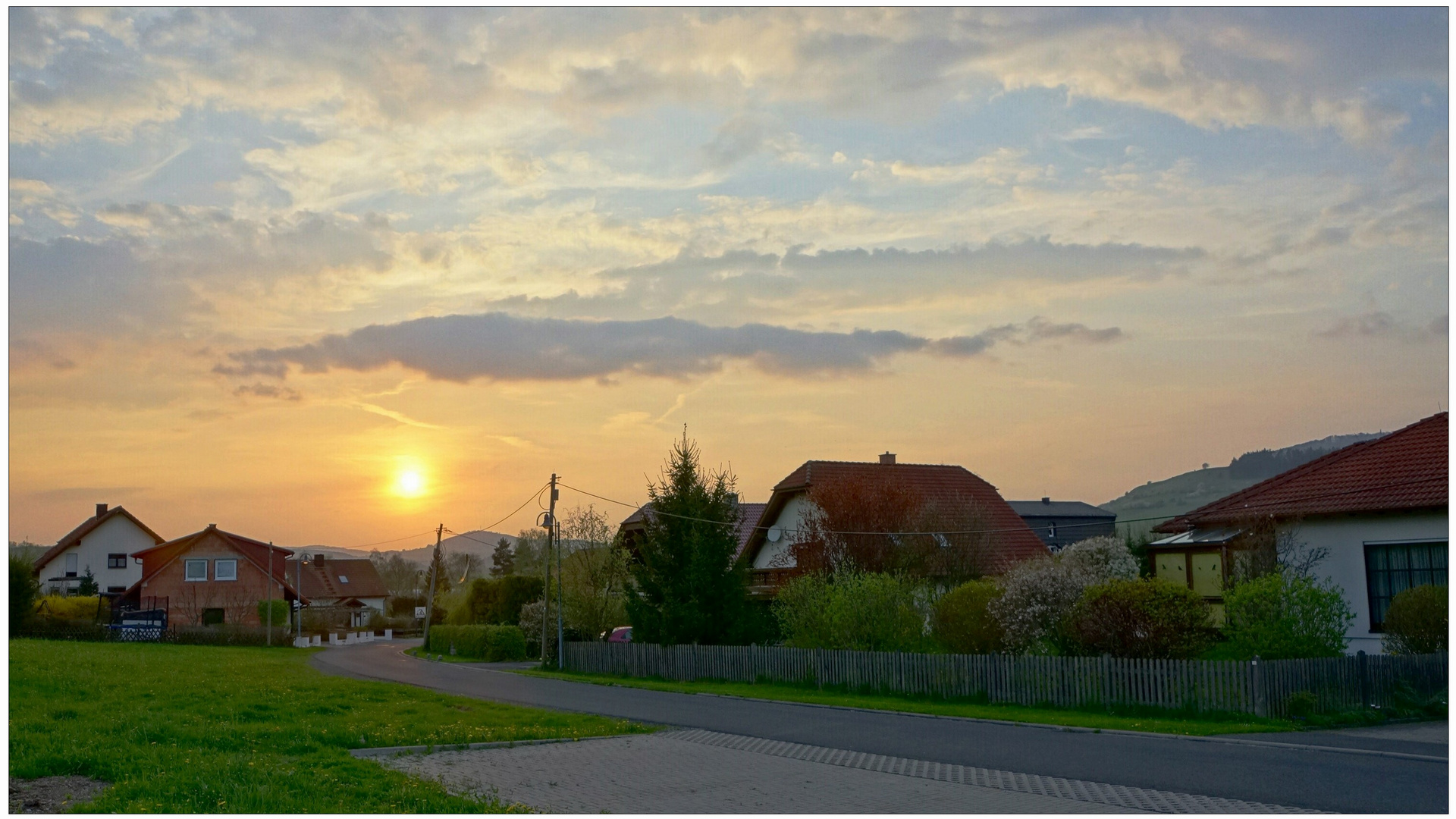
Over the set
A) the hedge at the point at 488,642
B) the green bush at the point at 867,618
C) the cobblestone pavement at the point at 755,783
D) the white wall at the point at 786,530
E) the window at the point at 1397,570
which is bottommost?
the hedge at the point at 488,642

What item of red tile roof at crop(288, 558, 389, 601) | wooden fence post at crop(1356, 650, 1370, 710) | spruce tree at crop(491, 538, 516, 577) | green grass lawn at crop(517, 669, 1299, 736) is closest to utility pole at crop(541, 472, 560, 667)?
green grass lawn at crop(517, 669, 1299, 736)

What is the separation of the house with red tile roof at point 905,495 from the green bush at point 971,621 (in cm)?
1300

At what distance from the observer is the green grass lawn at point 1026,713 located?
18469mm

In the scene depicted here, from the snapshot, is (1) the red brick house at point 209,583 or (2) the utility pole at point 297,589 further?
(2) the utility pole at point 297,589

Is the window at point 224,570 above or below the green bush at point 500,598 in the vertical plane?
above

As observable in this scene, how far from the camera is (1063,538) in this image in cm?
6844

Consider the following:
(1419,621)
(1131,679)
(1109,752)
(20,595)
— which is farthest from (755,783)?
(20,595)

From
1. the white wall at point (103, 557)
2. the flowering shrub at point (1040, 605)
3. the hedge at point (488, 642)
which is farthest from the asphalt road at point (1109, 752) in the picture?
the white wall at point (103, 557)

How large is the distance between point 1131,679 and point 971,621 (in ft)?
17.3

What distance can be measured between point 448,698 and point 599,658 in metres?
14.4

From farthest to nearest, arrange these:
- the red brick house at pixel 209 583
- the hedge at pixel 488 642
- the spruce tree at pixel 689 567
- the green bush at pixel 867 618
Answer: the red brick house at pixel 209 583, the hedge at pixel 488 642, the spruce tree at pixel 689 567, the green bush at pixel 867 618

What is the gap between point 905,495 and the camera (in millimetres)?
40625

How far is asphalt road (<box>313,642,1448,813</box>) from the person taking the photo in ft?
41.2

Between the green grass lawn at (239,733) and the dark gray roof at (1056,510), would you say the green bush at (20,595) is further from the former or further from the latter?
the dark gray roof at (1056,510)
